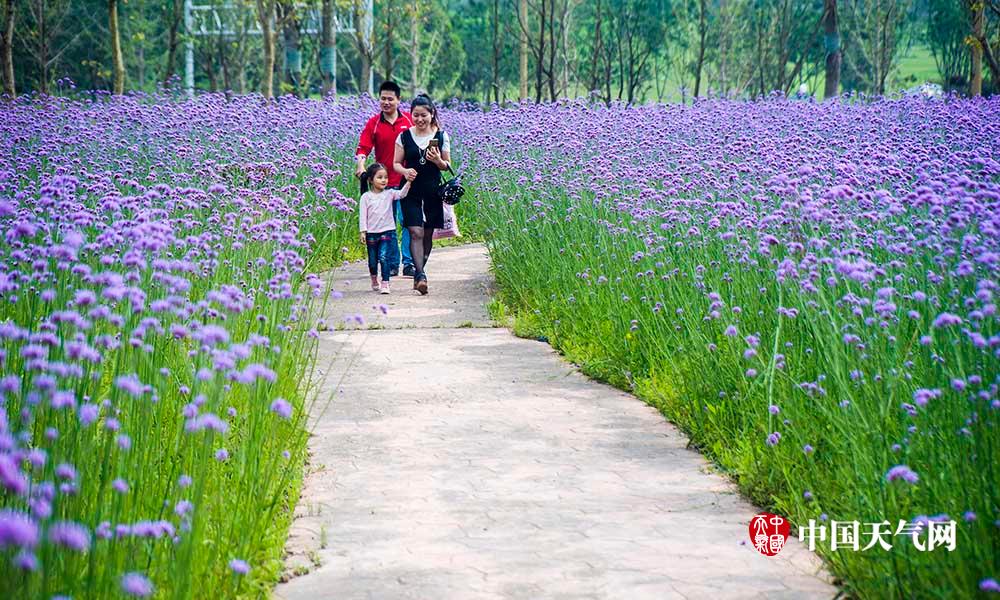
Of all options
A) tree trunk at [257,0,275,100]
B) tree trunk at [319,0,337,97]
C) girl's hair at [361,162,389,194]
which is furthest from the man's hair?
tree trunk at [319,0,337,97]

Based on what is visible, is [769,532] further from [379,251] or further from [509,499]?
[379,251]

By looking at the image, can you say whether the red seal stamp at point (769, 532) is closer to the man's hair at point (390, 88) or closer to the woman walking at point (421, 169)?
the woman walking at point (421, 169)

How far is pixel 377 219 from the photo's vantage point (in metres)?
10.9

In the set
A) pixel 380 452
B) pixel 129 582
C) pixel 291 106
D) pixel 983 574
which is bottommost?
pixel 380 452

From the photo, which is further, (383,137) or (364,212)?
(383,137)

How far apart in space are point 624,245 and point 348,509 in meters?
3.77

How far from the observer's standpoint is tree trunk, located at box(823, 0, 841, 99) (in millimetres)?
20938

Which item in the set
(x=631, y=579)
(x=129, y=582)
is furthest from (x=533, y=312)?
(x=129, y=582)

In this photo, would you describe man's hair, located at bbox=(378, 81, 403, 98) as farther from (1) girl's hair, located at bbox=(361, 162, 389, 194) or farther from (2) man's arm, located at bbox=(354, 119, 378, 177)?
(1) girl's hair, located at bbox=(361, 162, 389, 194)

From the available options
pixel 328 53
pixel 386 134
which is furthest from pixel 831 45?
pixel 386 134

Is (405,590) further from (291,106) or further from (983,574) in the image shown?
(291,106)

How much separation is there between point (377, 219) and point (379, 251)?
31 centimetres

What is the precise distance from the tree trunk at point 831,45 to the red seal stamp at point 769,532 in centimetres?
1730

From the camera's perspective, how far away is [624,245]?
8047 mm
